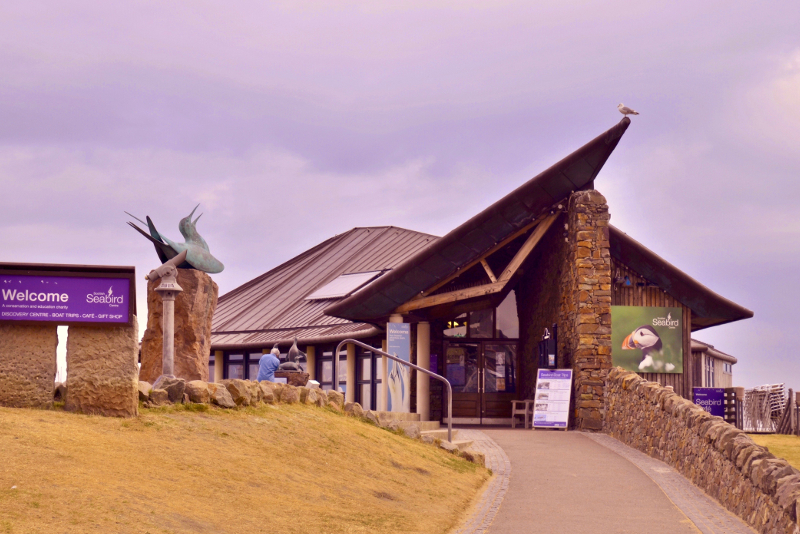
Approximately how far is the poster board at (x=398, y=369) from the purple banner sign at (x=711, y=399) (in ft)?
23.6

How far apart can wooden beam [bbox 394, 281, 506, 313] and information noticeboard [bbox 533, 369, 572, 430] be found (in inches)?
88.4

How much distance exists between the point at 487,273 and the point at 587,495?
10.4 meters

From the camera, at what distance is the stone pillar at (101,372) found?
8852mm

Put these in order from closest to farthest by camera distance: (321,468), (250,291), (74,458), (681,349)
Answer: (74,458) → (321,468) → (681,349) → (250,291)

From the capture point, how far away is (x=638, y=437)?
15.9m

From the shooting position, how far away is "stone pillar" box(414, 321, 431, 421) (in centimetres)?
2198

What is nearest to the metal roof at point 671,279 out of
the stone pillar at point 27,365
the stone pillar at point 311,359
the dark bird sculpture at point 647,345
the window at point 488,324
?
the dark bird sculpture at point 647,345

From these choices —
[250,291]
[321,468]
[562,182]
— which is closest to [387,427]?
[321,468]

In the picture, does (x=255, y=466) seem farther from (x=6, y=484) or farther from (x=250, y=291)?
(x=250, y=291)

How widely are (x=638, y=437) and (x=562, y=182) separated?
651cm

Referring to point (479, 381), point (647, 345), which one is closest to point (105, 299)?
point (647, 345)

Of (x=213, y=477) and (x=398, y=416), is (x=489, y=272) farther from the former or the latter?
(x=213, y=477)

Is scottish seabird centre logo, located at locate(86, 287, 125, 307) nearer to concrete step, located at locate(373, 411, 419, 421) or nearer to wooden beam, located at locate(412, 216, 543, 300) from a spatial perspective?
concrete step, located at locate(373, 411, 419, 421)

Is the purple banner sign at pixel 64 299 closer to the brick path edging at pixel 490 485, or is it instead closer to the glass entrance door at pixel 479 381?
the brick path edging at pixel 490 485
